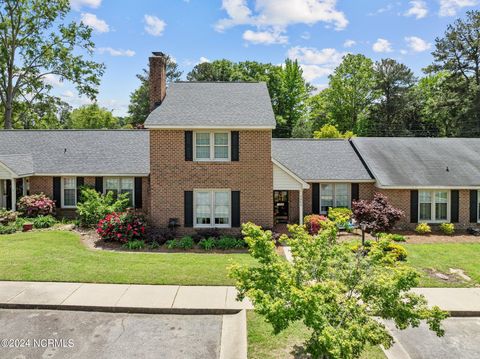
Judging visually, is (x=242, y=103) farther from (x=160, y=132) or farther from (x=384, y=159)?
(x=384, y=159)

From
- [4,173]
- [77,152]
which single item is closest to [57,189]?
[4,173]

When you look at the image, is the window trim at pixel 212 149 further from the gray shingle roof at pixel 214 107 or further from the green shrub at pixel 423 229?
the green shrub at pixel 423 229

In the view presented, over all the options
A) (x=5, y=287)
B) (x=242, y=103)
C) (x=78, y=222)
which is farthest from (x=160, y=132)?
(x=5, y=287)

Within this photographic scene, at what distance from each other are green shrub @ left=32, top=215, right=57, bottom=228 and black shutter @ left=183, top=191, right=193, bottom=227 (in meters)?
7.70

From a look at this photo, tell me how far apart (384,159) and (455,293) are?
501 inches

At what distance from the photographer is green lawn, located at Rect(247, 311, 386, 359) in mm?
6855

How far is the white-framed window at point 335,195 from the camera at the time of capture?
2056 cm

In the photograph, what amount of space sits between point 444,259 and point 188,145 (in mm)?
11756

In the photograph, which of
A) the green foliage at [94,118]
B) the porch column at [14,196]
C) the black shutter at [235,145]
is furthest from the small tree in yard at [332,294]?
the green foliage at [94,118]

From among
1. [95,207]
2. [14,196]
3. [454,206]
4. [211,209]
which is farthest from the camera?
[454,206]

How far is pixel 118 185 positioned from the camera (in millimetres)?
20688

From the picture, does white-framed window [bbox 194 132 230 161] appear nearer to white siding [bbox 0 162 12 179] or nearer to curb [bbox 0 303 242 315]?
curb [bbox 0 303 242 315]

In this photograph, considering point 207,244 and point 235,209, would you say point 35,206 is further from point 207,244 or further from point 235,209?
point 235,209

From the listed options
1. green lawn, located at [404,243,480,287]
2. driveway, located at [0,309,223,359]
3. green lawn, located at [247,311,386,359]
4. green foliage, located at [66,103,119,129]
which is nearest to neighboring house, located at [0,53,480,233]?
green lawn, located at [404,243,480,287]
